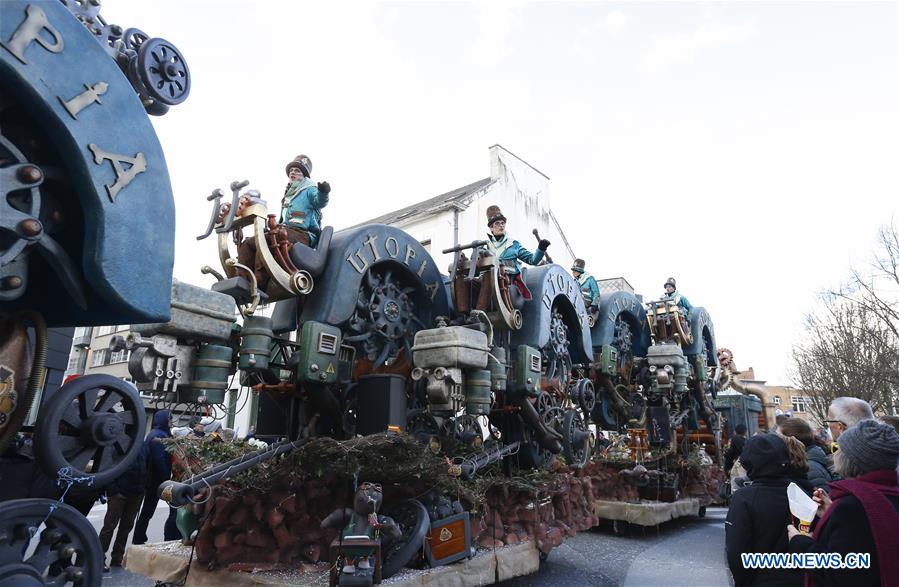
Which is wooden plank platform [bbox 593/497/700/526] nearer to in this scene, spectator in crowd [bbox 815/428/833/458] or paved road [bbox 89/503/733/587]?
paved road [bbox 89/503/733/587]

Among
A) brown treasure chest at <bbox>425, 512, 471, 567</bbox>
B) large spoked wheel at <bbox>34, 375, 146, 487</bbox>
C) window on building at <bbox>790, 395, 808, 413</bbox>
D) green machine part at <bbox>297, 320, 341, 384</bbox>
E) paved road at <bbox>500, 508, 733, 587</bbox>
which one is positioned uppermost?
window on building at <bbox>790, 395, 808, 413</bbox>

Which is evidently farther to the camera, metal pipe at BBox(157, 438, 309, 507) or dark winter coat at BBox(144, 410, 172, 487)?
dark winter coat at BBox(144, 410, 172, 487)

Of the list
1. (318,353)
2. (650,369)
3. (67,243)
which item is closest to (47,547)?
(67,243)

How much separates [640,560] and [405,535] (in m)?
4.46

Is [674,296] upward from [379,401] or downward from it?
upward

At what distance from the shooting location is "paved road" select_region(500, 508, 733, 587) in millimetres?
6672

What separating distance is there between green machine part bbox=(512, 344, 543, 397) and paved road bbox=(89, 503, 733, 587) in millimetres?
2200

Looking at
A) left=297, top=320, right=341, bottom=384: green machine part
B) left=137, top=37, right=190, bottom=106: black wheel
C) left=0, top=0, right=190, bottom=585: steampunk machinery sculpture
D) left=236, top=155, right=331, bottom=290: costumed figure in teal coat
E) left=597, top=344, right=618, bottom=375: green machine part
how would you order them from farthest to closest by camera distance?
left=597, top=344, right=618, bottom=375: green machine part
left=236, top=155, right=331, bottom=290: costumed figure in teal coat
left=297, top=320, right=341, bottom=384: green machine part
left=137, top=37, right=190, bottom=106: black wheel
left=0, top=0, right=190, bottom=585: steampunk machinery sculpture

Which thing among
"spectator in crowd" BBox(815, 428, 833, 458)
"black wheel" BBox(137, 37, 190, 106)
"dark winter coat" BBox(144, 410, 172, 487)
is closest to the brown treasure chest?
"spectator in crowd" BBox(815, 428, 833, 458)

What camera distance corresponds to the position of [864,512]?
84.8 inches

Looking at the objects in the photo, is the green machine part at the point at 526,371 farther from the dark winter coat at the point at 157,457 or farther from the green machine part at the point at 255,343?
the dark winter coat at the point at 157,457

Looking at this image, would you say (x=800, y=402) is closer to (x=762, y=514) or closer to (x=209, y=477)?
(x=762, y=514)

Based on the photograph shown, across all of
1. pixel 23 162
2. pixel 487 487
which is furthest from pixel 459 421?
pixel 23 162

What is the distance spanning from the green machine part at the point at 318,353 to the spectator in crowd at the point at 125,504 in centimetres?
250
